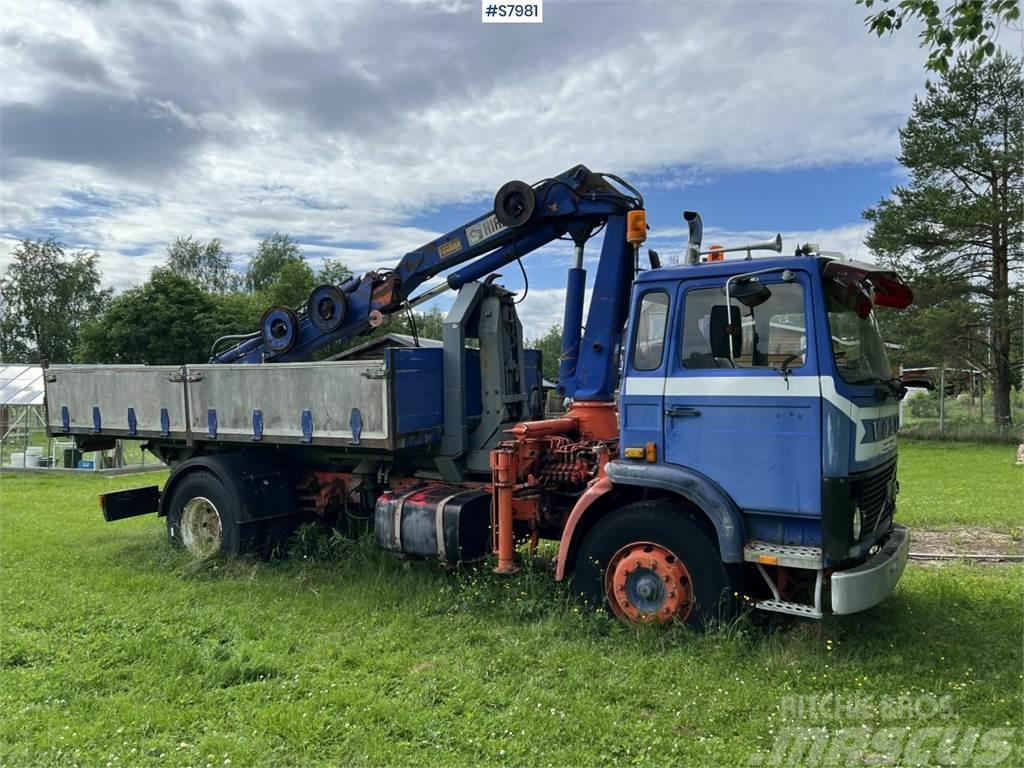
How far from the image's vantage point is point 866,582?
4.51m

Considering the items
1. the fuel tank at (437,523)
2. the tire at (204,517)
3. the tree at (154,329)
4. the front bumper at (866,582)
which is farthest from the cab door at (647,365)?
the tree at (154,329)

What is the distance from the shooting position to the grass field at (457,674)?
388cm

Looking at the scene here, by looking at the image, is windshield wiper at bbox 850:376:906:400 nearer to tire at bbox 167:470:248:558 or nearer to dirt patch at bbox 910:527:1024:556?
dirt patch at bbox 910:527:1024:556

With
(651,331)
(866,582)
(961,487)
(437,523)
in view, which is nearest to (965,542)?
(866,582)

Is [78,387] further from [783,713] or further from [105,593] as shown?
[783,713]

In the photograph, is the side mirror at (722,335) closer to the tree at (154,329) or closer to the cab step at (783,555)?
the cab step at (783,555)

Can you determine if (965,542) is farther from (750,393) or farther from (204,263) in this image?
(204,263)

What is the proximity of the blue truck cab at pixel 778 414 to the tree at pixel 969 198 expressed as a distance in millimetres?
22029

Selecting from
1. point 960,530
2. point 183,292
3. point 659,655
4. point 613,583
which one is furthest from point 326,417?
point 183,292

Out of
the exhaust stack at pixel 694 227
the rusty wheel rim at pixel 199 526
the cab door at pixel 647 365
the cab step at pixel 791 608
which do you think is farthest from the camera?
the rusty wheel rim at pixel 199 526

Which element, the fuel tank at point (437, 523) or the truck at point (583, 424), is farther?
the fuel tank at point (437, 523)

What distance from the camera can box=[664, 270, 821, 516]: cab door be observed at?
4.64 meters

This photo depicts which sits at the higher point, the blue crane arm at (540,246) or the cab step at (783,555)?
the blue crane arm at (540,246)

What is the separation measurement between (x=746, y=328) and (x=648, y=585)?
189cm
